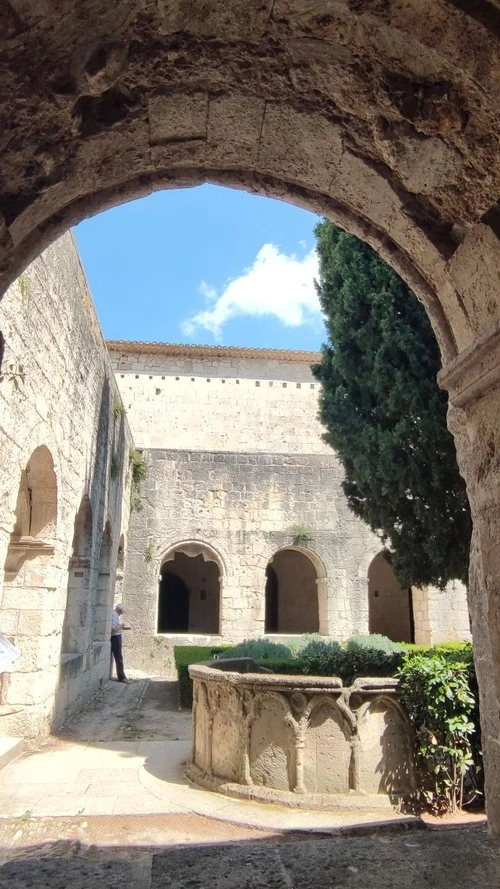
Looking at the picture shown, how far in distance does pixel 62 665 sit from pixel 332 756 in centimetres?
326

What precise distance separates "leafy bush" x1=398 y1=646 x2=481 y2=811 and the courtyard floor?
49 cm

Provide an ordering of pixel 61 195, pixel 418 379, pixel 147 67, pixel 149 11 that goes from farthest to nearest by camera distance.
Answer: pixel 418 379
pixel 61 195
pixel 147 67
pixel 149 11

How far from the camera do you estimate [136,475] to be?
39.8 ft

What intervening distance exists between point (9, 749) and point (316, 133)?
200 inches

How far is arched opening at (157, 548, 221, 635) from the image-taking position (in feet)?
53.9

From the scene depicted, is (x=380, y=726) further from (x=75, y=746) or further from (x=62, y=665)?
(x=62, y=665)

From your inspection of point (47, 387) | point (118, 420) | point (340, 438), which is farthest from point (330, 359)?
point (47, 387)

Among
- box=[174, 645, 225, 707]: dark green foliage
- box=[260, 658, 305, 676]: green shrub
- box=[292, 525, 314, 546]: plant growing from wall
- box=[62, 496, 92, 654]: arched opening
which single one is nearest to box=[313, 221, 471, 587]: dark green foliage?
box=[260, 658, 305, 676]: green shrub

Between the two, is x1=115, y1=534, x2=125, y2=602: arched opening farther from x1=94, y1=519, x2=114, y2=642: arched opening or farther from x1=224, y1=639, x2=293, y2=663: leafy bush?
x1=224, y1=639, x2=293, y2=663: leafy bush

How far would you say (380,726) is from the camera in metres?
4.41

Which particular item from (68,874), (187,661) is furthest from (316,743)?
(187,661)

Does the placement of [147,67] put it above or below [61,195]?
above

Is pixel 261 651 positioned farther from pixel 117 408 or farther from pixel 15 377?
pixel 15 377

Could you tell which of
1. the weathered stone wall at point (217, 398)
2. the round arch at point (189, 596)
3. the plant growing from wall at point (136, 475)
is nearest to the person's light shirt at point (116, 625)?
the plant growing from wall at point (136, 475)
